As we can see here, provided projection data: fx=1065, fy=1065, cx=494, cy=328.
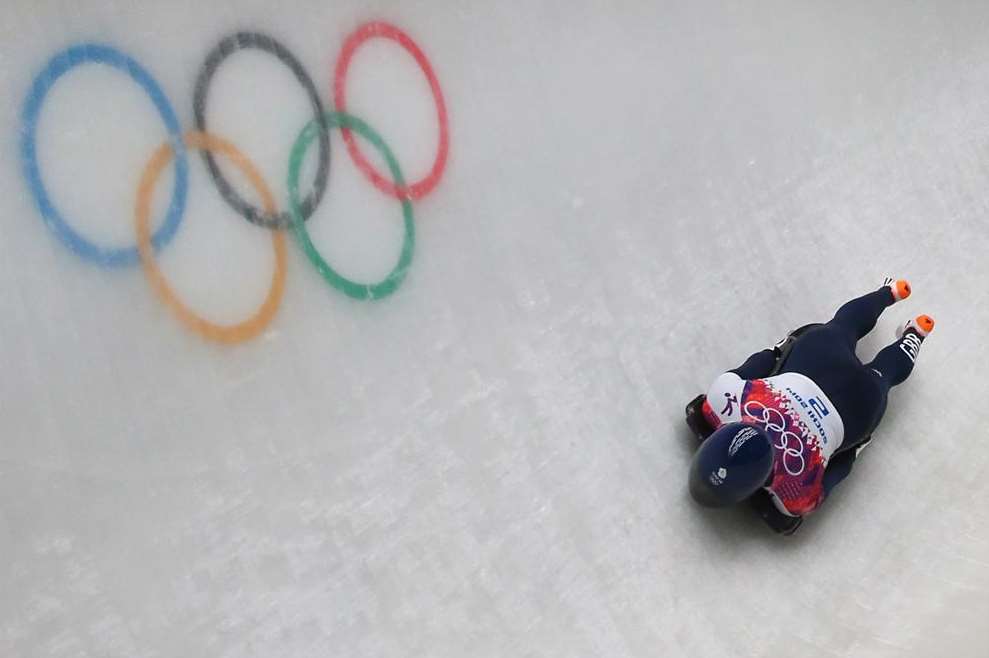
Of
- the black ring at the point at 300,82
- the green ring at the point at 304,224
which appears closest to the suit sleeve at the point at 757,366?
the green ring at the point at 304,224

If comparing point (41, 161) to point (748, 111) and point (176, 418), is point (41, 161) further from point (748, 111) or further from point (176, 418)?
point (748, 111)

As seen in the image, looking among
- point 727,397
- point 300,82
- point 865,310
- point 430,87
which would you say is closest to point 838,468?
point 727,397

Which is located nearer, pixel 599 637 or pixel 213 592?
pixel 213 592

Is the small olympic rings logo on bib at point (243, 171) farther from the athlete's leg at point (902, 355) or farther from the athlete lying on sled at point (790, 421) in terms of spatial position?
the athlete's leg at point (902, 355)

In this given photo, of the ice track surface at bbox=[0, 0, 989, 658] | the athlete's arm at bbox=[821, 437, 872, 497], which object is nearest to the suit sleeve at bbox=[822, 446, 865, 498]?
the athlete's arm at bbox=[821, 437, 872, 497]

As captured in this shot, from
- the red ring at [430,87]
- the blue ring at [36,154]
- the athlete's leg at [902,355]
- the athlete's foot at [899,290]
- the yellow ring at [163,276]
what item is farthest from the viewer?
the athlete's foot at [899,290]

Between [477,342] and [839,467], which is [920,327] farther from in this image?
[477,342]

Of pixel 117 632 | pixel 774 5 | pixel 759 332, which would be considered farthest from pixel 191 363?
pixel 774 5
